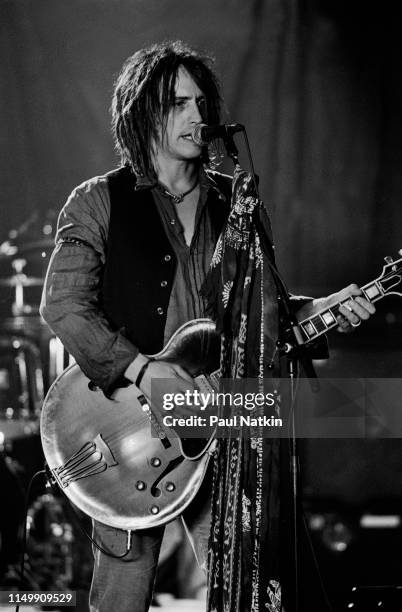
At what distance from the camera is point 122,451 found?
2000 millimetres

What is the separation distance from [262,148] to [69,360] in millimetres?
1102

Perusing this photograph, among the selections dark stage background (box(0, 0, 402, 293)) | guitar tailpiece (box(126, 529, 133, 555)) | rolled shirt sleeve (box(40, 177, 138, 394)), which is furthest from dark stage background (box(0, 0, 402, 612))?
guitar tailpiece (box(126, 529, 133, 555))

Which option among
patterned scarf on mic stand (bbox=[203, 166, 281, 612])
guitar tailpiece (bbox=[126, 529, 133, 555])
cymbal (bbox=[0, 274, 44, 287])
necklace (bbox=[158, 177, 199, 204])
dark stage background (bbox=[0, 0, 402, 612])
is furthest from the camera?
cymbal (bbox=[0, 274, 44, 287])

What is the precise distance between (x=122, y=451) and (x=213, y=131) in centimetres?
86

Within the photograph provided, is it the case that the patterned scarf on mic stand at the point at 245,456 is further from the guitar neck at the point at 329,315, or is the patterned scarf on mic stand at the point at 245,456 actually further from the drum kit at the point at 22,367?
the drum kit at the point at 22,367

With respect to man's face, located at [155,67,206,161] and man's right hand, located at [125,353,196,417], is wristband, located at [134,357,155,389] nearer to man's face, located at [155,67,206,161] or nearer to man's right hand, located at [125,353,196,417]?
man's right hand, located at [125,353,196,417]

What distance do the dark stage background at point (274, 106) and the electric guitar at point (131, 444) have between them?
84 centimetres

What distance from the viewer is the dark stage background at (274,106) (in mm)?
2717

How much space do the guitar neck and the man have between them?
0.03 metres

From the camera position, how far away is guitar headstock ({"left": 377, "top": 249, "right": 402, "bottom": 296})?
2.02 meters

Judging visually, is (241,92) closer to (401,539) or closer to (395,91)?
(395,91)

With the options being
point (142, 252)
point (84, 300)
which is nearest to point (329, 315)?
point (142, 252)

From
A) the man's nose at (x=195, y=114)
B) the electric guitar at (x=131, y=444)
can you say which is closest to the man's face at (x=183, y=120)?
the man's nose at (x=195, y=114)

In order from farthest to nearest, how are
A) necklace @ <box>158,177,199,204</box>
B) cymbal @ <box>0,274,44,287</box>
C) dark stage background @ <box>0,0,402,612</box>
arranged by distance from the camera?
cymbal @ <box>0,274,44,287</box> → dark stage background @ <box>0,0,402,612</box> → necklace @ <box>158,177,199,204</box>
